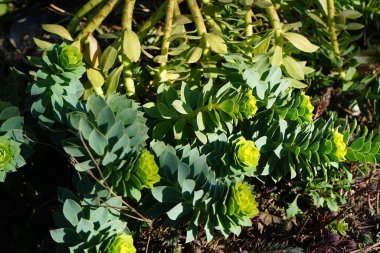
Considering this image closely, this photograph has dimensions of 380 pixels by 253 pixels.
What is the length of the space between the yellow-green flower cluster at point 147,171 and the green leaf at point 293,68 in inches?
27.9

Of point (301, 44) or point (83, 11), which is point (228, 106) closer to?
point (301, 44)

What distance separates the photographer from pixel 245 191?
1.37 m

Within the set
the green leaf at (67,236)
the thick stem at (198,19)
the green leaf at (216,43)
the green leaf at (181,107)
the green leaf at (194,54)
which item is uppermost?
the thick stem at (198,19)

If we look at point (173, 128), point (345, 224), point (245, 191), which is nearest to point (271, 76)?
point (173, 128)

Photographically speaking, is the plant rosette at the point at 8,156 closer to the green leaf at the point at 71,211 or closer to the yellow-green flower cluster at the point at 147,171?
the green leaf at the point at 71,211

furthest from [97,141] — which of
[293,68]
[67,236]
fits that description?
[293,68]

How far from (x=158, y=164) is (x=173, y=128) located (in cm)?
15

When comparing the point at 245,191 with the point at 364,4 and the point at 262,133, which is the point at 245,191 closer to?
the point at 262,133

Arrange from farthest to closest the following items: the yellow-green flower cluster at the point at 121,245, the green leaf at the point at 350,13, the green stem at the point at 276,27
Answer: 1. the green leaf at the point at 350,13
2. the green stem at the point at 276,27
3. the yellow-green flower cluster at the point at 121,245

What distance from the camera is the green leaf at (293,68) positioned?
183cm

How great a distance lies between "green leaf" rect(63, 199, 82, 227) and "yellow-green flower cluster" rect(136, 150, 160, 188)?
0.65ft

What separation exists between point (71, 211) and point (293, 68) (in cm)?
93

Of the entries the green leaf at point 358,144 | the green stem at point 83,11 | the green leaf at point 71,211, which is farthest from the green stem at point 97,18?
the green leaf at point 358,144

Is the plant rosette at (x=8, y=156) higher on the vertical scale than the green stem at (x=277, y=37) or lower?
lower
